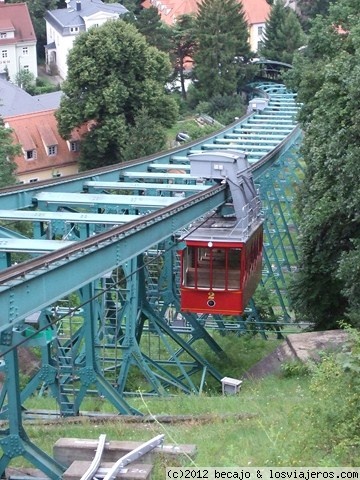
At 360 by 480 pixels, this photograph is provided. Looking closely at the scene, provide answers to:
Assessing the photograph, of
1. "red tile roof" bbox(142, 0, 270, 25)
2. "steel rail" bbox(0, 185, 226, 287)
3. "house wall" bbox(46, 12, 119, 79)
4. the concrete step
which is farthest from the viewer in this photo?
"red tile roof" bbox(142, 0, 270, 25)

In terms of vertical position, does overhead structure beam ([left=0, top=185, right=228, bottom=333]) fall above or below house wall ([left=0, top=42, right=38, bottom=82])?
above

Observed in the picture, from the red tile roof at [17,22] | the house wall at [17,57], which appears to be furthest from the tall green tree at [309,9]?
the house wall at [17,57]

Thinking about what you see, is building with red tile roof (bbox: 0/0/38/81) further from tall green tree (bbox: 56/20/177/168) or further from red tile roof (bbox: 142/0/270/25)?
tall green tree (bbox: 56/20/177/168)

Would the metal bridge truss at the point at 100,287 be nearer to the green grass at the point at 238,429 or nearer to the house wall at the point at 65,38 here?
the green grass at the point at 238,429

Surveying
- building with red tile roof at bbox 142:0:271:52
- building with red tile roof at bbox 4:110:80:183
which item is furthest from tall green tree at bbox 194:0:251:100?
building with red tile roof at bbox 142:0:271:52

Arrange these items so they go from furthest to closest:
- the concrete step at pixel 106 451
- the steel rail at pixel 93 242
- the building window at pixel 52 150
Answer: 1. the building window at pixel 52 150
2. the steel rail at pixel 93 242
3. the concrete step at pixel 106 451

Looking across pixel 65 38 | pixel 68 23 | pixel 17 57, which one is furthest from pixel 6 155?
pixel 68 23
